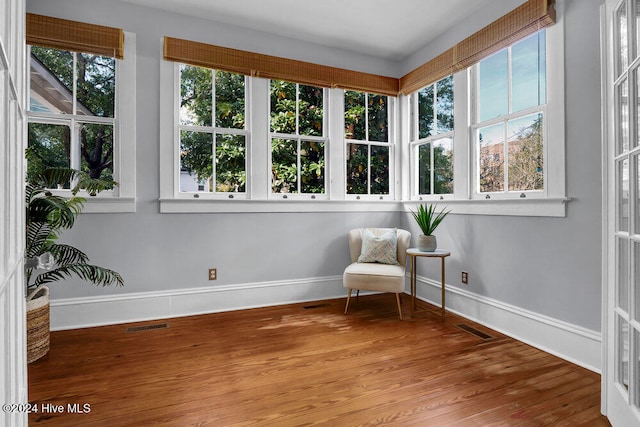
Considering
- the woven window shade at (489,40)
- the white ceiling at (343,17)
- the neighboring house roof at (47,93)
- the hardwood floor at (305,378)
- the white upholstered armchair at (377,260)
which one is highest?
the white ceiling at (343,17)

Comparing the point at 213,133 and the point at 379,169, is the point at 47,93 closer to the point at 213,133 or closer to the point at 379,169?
the point at 213,133

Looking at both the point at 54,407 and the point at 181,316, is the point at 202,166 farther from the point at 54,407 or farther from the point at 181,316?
the point at 54,407

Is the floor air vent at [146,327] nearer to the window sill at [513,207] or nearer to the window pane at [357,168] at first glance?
the window pane at [357,168]

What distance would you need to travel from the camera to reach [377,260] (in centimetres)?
337

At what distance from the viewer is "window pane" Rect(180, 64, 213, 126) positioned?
3.19 meters

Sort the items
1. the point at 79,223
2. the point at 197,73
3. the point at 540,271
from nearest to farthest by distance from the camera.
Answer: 1. the point at 540,271
2. the point at 79,223
3. the point at 197,73

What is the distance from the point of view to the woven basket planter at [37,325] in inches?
86.2

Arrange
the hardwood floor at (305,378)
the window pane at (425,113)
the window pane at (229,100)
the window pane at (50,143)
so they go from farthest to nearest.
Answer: the window pane at (425,113) → the window pane at (229,100) → the window pane at (50,143) → the hardwood floor at (305,378)

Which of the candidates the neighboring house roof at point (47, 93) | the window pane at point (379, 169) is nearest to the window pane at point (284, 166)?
the window pane at point (379, 169)

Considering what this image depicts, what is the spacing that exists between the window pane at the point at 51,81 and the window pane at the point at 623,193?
3.72m

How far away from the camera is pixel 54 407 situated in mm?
1731

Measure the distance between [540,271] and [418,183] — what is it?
166 centimetres

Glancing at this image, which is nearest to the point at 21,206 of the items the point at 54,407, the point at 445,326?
the point at 54,407

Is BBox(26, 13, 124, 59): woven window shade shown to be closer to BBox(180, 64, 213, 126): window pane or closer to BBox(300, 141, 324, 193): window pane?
BBox(180, 64, 213, 126): window pane
